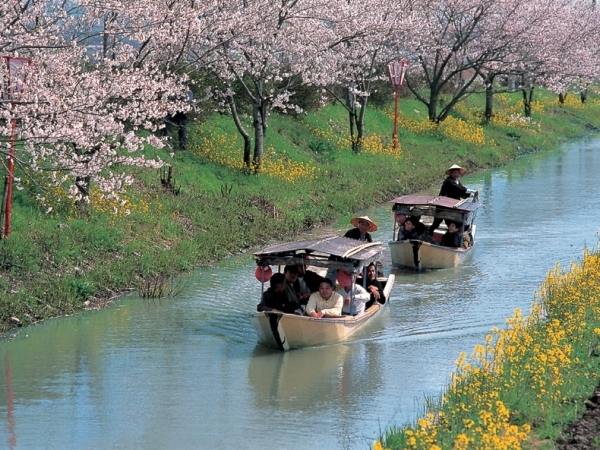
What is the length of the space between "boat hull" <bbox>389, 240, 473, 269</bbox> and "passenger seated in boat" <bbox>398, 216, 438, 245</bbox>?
0.54 m

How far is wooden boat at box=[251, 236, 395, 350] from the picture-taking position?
49.3ft

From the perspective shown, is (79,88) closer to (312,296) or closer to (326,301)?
(312,296)

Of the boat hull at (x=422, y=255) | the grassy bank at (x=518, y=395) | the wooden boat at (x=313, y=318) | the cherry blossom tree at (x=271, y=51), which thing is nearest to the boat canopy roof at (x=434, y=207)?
the boat hull at (x=422, y=255)

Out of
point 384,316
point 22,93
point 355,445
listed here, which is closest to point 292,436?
point 355,445

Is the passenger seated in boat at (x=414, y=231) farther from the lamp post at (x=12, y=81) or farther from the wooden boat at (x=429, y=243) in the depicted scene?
the lamp post at (x=12, y=81)

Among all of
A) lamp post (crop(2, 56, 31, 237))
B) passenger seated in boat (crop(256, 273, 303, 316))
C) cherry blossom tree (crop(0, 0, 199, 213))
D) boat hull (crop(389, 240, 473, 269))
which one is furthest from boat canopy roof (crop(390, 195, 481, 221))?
lamp post (crop(2, 56, 31, 237))

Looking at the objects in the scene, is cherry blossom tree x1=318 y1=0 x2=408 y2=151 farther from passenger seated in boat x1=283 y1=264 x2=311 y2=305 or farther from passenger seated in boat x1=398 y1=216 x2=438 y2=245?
passenger seated in boat x1=283 y1=264 x2=311 y2=305

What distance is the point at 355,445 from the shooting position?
440 inches

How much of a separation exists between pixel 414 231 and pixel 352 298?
639cm

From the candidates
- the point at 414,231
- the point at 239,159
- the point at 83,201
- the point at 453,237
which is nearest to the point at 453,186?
the point at 453,237

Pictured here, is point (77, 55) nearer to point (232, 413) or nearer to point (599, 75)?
point (232, 413)

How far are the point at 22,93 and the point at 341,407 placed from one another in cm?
813

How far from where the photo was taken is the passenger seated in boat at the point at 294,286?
16.2m

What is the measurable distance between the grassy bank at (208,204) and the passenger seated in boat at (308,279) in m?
3.19
